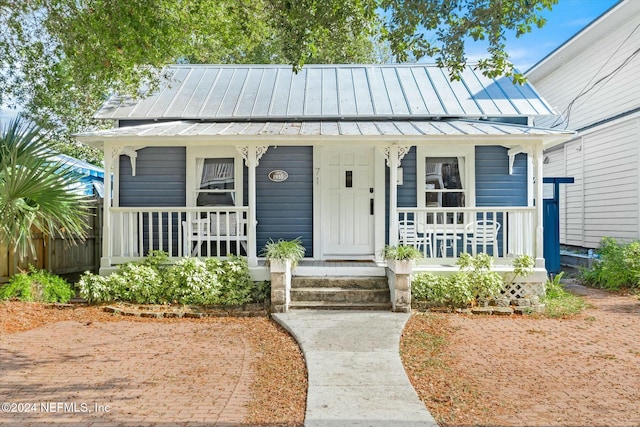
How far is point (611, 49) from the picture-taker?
1247 centimetres

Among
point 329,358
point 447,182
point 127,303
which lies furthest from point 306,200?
point 329,358

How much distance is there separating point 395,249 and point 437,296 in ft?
3.26

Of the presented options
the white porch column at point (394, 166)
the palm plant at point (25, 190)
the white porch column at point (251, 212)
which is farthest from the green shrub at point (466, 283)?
the palm plant at point (25, 190)

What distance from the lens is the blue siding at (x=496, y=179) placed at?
968 centimetres

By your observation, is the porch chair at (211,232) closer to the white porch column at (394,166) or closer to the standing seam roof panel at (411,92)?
the white porch column at (394,166)

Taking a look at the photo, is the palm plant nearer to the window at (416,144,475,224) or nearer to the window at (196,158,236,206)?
the window at (196,158,236,206)

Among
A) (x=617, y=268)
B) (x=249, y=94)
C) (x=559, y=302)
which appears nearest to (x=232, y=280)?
(x=249, y=94)

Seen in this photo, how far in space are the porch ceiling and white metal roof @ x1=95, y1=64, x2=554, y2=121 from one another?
0.38 m

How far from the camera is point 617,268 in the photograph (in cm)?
980

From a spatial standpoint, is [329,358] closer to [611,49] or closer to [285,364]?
[285,364]

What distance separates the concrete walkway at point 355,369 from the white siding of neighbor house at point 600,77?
8874 mm

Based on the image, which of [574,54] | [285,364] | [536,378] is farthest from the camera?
[574,54]

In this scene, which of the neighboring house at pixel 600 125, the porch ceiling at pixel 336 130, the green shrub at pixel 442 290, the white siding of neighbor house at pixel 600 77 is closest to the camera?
the green shrub at pixel 442 290

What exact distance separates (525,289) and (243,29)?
6.21 meters
